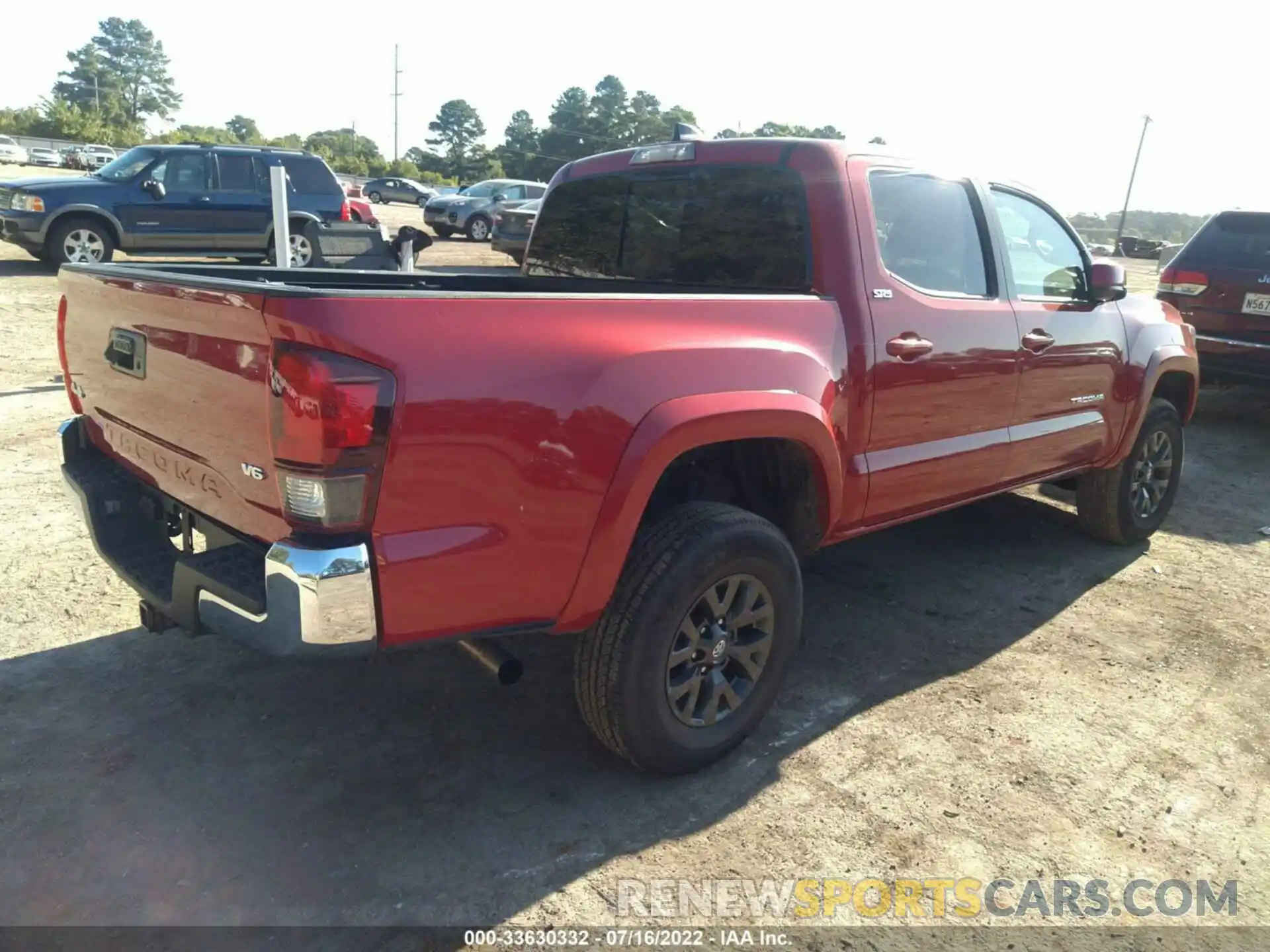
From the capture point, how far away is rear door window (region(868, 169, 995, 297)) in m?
3.53

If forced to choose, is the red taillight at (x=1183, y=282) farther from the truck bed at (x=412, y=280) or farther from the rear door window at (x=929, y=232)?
the truck bed at (x=412, y=280)

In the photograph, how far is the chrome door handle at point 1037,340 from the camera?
13.4 feet

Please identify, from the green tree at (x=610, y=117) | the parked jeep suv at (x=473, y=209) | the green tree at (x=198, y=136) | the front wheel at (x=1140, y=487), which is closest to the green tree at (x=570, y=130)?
the green tree at (x=610, y=117)

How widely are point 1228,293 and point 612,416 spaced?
7.61 m

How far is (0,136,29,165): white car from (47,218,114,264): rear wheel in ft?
137

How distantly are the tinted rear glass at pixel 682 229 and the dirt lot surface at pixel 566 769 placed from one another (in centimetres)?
161

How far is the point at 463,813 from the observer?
2850 millimetres

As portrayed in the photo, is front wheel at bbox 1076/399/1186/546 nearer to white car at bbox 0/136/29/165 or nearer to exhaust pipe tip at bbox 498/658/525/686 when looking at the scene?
exhaust pipe tip at bbox 498/658/525/686

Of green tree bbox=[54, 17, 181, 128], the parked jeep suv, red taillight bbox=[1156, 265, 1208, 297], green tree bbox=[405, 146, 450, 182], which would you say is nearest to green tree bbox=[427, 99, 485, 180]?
green tree bbox=[405, 146, 450, 182]

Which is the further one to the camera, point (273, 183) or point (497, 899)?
point (273, 183)

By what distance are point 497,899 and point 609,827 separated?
43cm

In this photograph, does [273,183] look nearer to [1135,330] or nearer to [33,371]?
[33,371]

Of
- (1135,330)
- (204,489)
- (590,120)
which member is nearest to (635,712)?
(204,489)

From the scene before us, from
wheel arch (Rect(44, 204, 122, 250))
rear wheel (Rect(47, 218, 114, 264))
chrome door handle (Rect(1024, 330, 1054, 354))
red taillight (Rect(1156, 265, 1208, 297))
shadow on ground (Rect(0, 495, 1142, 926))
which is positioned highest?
red taillight (Rect(1156, 265, 1208, 297))
